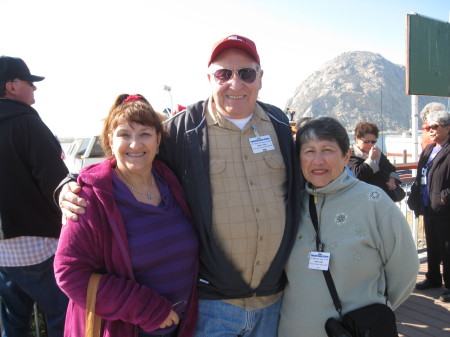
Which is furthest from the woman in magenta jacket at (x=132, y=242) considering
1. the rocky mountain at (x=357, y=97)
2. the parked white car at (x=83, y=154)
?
the rocky mountain at (x=357, y=97)

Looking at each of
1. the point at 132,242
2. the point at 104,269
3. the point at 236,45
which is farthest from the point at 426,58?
the point at 104,269

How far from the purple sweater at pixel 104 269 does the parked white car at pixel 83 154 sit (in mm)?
14762

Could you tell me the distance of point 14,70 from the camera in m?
2.90

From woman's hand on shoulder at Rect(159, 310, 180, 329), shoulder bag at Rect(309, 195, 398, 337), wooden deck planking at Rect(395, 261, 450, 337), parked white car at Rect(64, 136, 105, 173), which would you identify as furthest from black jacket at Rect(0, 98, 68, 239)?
parked white car at Rect(64, 136, 105, 173)

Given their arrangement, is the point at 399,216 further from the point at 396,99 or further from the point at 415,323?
the point at 396,99

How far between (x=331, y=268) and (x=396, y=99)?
180m

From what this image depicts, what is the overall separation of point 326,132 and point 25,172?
2.13 metres

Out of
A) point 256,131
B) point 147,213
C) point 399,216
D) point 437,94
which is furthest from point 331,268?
point 437,94

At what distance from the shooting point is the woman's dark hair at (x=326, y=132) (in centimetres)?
209

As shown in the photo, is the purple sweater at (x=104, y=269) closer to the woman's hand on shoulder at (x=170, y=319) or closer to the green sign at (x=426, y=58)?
the woman's hand on shoulder at (x=170, y=319)

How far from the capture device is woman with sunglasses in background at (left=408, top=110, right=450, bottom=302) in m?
4.14

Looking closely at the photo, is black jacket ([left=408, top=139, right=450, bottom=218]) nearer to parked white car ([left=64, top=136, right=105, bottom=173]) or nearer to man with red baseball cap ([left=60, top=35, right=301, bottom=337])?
man with red baseball cap ([left=60, top=35, right=301, bottom=337])

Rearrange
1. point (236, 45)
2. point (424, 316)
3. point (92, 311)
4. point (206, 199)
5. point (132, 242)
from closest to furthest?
point (92, 311), point (132, 242), point (206, 199), point (236, 45), point (424, 316)

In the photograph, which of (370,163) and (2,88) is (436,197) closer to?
(370,163)
